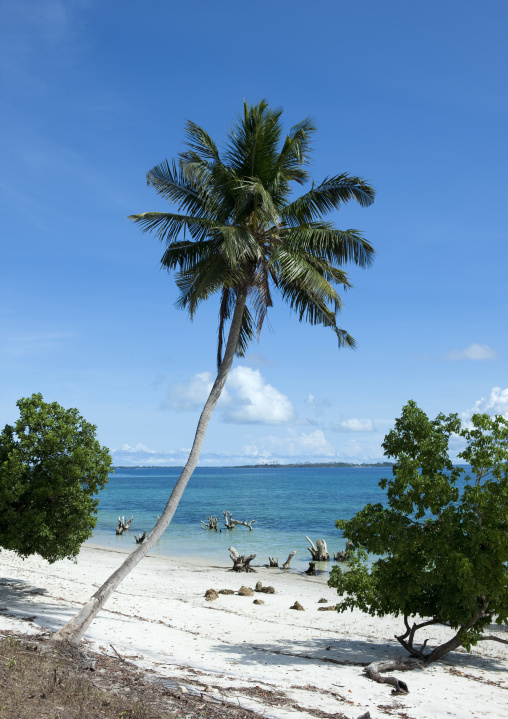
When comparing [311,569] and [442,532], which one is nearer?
[442,532]

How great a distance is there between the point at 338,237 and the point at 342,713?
27.3 ft

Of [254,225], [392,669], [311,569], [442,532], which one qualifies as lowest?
[311,569]

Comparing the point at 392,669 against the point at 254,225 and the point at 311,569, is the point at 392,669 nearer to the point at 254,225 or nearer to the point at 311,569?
the point at 254,225

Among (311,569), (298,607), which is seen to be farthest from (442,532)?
(311,569)

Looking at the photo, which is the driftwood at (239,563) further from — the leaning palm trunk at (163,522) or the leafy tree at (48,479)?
the leaning palm trunk at (163,522)

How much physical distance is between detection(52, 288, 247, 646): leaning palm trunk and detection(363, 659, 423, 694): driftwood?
13.7 ft

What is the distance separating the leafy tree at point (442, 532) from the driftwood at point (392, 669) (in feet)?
1.85

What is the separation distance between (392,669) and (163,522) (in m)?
4.76

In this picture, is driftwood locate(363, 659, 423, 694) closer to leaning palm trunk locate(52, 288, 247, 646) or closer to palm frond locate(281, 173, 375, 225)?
leaning palm trunk locate(52, 288, 247, 646)

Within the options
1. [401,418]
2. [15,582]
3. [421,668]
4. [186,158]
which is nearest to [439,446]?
[401,418]

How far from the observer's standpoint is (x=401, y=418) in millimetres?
11406

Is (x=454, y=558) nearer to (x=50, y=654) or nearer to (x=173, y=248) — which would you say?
(x=50, y=654)

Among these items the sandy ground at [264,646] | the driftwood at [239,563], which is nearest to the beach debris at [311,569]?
the driftwood at [239,563]

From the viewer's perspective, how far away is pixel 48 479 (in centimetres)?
1316
